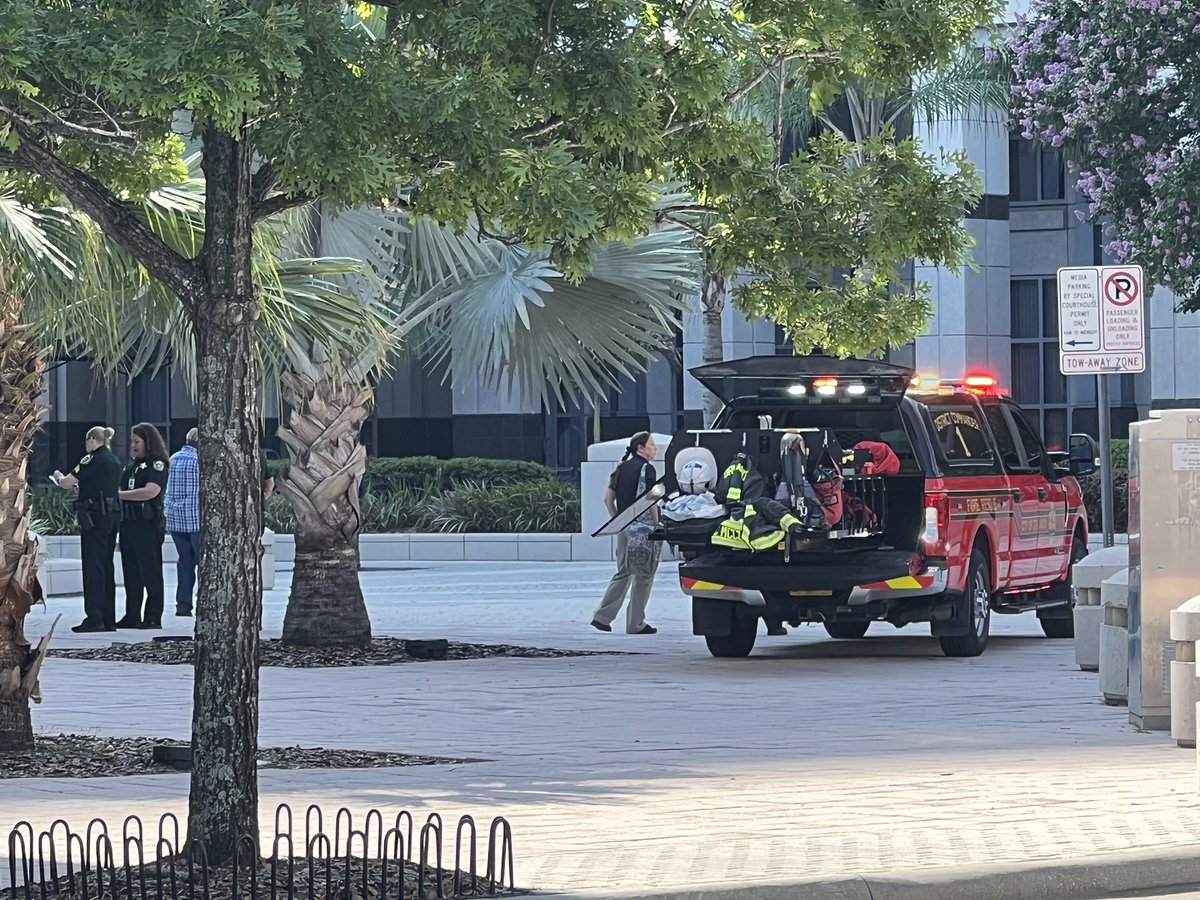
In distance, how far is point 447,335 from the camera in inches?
738

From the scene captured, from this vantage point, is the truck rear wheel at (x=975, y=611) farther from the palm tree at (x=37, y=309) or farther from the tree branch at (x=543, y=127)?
the tree branch at (x=543, y=127)

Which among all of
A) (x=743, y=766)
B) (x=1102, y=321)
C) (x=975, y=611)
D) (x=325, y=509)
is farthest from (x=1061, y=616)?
(x=743, y=766)

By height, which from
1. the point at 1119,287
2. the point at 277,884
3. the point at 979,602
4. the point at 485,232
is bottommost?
the point at 277,884

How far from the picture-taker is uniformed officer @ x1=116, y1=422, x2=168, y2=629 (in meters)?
A: 20.9

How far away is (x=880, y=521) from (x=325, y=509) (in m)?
4.53

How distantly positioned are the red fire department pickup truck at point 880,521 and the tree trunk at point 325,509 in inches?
109

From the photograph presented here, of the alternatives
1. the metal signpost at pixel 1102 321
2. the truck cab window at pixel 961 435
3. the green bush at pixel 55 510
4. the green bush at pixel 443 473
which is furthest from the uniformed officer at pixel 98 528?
the green bush at pixel 443 473

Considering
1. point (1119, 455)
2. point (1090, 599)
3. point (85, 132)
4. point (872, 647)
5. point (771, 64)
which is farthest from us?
point (1119, 455)

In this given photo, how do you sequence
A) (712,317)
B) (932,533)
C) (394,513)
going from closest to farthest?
(932,533)
(712,317)
(394,513)

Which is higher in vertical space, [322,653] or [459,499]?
[459,499]

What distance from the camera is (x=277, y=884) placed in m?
7.46

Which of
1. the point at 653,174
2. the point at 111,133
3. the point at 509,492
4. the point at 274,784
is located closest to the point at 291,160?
the point at 111,133

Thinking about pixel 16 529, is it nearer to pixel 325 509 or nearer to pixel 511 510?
pixel 325 509

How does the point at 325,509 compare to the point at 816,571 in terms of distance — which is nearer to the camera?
the point at 816,571
